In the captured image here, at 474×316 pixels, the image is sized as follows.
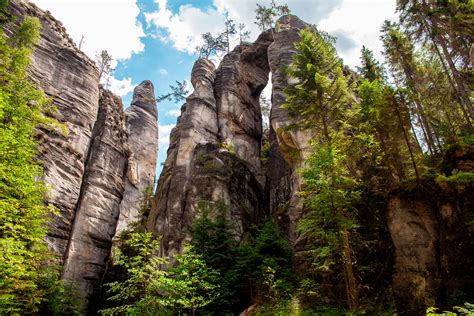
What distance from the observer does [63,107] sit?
2675cm

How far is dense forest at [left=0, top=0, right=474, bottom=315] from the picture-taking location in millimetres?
12228

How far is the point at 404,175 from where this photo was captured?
617 inches

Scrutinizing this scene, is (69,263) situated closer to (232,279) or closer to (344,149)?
(232,279)

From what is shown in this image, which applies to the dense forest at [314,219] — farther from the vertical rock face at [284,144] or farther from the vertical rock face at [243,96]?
the vertical rock face at [243,96]

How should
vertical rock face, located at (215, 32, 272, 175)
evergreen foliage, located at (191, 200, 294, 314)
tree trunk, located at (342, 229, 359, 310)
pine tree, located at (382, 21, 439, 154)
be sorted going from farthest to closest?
vertical rock face, located at (215, 32, 272, 175) < pine tree, located at (382, 21, 439, 154) < evergreen foliage, located at (191, 200, 294, 314) < tree trunk, located at (342, 229, 359, 310)

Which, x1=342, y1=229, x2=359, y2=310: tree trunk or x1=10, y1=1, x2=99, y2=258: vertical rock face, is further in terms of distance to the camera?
x1=10, y1=1, x2=99, y2=258: vertical rock face

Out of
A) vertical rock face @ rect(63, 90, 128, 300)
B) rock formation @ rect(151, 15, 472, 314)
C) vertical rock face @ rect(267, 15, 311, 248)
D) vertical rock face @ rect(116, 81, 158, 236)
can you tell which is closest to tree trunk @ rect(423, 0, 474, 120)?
rock formation @ rect(151, 15, 472, 314)

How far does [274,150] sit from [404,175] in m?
17.2

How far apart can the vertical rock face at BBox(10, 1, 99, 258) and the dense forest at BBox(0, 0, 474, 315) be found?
3.83 m

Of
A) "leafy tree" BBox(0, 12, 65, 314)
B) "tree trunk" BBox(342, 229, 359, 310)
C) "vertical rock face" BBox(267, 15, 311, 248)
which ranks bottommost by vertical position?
"tree trunk" BBox(342, 229, 359, 310)

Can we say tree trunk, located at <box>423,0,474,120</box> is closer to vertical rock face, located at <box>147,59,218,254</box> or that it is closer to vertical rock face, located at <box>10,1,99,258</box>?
vertical rock face, located at <box>147,59,218,254</box>

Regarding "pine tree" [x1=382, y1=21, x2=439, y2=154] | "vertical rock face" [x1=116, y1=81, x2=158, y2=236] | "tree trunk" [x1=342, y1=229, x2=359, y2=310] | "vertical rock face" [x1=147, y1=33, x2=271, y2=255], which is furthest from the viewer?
"vertical rock face" [x1=116, y1=81, x2=158, y2=236]

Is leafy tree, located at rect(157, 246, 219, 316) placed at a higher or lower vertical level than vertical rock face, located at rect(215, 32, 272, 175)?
lower

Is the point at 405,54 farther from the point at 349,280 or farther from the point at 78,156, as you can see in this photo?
the point at 78,156
